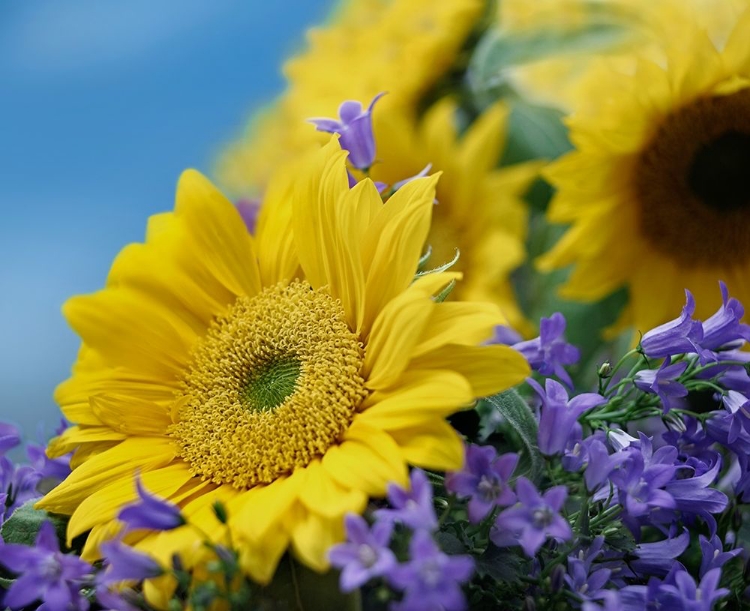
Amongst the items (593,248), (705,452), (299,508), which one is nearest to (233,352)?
(299,508)

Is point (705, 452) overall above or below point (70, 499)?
below

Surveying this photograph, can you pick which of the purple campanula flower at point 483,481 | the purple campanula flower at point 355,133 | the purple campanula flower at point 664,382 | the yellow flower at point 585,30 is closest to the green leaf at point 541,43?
the yellow flower at point 585,30

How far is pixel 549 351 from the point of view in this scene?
21.5 inches

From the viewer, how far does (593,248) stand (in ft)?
2.69

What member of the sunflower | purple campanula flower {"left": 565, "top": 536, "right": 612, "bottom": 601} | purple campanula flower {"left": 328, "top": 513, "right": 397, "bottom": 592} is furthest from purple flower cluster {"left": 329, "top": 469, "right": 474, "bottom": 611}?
the sunflower

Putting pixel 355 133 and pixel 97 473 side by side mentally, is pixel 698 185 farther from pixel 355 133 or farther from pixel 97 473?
pixel 97 473

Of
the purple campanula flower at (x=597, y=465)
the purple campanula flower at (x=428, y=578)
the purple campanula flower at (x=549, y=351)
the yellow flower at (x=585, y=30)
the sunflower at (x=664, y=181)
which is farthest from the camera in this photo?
the yellow flower at (x=585, y=30)

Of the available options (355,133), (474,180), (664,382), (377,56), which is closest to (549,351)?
(664,382)

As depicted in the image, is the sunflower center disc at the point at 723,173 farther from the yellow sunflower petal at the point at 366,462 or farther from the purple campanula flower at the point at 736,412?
the yellow sunflower petal at the point at 366,462

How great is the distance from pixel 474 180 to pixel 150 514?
2.09ft

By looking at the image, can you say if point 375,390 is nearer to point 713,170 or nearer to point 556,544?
point 556,544

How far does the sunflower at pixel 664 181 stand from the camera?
2.36ft

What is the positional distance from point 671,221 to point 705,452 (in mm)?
359

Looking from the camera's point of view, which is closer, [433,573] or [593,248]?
Answer: [433,573]
